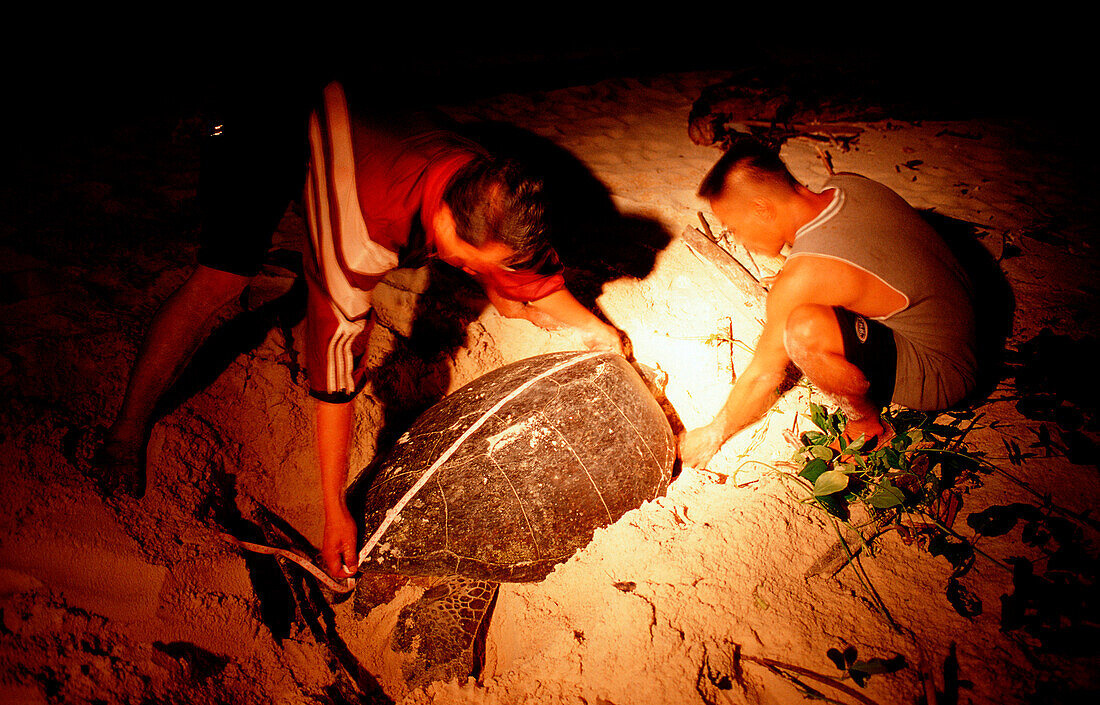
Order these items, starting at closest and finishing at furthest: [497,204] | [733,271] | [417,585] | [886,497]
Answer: [497,204], [886,497], [417,585], [733,271]

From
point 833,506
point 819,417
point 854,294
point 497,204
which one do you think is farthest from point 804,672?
point 497,204

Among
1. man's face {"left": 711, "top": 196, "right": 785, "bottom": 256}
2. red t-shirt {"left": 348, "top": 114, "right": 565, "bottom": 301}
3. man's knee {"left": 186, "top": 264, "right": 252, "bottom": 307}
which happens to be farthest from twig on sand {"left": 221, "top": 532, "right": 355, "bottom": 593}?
man's face {"left": 711, "top": 196, "right": 785, "bottom": 256}

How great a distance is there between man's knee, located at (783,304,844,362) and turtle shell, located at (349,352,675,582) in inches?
25.8

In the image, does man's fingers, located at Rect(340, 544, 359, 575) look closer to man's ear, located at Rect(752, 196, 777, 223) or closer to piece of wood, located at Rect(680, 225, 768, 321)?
man's ear, located at Rect(752, 196, 777, 223)

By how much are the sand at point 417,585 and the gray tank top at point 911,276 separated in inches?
17.0

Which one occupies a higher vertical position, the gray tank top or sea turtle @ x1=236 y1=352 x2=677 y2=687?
the gray tank top

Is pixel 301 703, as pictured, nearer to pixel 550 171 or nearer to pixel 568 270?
pixel 568 270

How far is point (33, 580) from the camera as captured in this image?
4.70ft

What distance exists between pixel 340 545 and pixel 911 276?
228cm

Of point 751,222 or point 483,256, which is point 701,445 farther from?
point 483,256

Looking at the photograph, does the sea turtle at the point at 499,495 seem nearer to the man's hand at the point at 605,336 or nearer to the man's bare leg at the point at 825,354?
the man's hand at the point at 605,336

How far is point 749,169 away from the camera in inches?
71.7

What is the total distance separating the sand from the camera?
1435 millimetres

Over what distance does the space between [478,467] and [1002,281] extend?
10.2 feet
